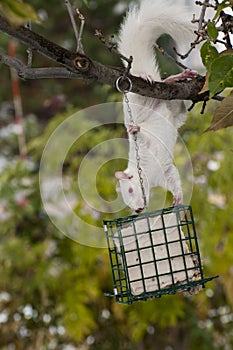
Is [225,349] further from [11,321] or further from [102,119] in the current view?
[102,119]

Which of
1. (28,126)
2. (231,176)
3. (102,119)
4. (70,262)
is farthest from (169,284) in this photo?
(28,126)

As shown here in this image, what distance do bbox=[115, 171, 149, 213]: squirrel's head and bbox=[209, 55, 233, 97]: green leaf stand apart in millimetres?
302

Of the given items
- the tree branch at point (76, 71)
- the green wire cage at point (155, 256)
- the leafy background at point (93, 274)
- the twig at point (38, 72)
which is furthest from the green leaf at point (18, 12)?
the leafy background at point (93, 274)

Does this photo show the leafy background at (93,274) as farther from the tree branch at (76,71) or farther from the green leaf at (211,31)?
the green leaf at (211,31)

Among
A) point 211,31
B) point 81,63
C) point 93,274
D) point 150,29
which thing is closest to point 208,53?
point 211,31

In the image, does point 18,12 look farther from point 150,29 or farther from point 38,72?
point 150,29

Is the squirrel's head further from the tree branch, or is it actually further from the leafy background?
the leafy background

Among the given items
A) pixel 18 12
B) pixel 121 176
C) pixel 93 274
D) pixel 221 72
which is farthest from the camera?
pixel 93 274

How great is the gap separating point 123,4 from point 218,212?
1.84 m

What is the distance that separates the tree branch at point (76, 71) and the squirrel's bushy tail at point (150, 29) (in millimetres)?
102

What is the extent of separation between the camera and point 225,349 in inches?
127

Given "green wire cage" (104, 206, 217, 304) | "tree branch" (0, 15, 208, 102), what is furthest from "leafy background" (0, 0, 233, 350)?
"tree branch" (0, 15, 208, 102)

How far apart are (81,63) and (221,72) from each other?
0.15m

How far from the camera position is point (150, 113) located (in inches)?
39.8
